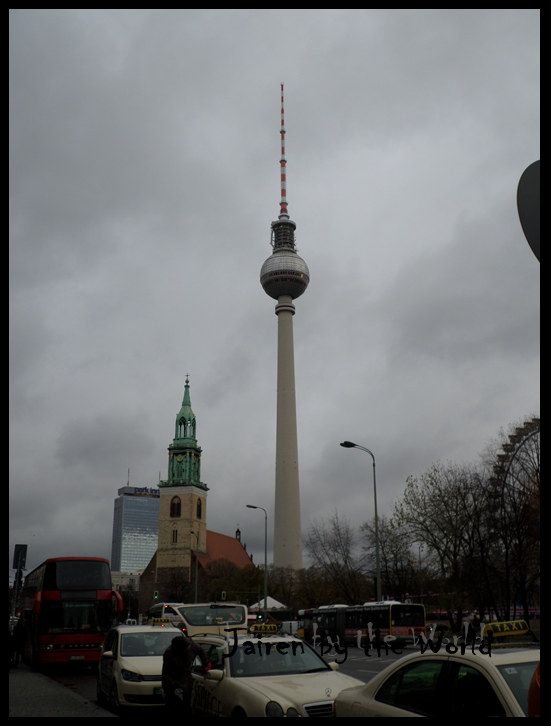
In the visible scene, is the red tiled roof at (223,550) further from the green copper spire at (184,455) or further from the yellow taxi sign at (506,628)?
the yellow taxi sign at (506,628)

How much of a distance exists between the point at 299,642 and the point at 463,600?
37107 mm

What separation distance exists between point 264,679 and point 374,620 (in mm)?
29561

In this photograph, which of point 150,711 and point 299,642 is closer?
point 299,642

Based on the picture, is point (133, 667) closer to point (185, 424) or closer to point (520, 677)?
point (520, 677)

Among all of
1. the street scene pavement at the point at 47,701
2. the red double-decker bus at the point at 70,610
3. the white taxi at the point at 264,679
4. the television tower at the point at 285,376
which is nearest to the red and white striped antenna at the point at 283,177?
the television tower at the point at 285,376

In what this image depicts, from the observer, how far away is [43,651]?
21406 millimetres

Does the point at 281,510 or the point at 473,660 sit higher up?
the point at 473,660

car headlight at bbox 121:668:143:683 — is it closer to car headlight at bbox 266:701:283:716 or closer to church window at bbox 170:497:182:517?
car headlight at bbox 266:701:283:716

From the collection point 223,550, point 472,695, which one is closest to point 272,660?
point 472,695

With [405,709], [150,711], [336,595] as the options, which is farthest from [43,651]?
Answer: [336,595]

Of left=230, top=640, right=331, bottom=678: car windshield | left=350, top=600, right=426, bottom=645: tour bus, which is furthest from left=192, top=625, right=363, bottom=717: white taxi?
left=350, top=600, right=426, bottom=645: tour bus

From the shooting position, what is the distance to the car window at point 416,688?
526 cm
